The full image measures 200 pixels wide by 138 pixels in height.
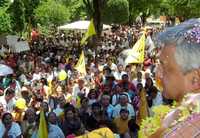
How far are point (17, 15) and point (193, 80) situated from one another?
3224cm

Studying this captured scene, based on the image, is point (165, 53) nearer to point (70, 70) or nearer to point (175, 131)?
point (175, 131)

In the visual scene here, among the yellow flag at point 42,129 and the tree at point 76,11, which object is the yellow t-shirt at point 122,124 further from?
the tree at point 76,11

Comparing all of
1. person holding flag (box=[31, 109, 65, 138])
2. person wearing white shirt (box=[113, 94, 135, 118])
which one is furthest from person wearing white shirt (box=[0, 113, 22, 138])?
person wearing white shirt (box=[113, 94, 135, 118])

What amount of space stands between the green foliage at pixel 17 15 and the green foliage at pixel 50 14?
189 inches

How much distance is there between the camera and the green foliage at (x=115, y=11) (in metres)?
46.0

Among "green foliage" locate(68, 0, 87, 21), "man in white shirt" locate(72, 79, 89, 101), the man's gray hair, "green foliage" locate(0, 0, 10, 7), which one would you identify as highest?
the man's gray hair

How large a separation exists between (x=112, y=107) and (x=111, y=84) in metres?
2.32

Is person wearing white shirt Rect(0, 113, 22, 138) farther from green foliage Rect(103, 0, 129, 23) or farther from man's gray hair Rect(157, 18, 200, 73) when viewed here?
green foliage Rect(103, 0, 129, 23)

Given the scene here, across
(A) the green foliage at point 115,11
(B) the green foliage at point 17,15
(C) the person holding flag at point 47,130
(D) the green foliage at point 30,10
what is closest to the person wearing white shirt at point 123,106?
(C) the person holding flag at point 47,130

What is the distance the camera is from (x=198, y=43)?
1675 mm

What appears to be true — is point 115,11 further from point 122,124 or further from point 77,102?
point 122,124

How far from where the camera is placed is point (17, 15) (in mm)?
33469

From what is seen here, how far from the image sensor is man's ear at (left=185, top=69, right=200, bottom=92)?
170 centimetres

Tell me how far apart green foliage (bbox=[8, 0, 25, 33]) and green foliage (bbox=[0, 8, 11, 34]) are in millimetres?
2596
